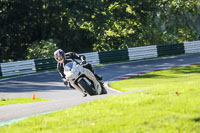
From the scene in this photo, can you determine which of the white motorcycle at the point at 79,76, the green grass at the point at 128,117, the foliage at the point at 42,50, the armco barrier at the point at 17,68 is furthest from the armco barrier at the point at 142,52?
the green grass at the point at 128,117

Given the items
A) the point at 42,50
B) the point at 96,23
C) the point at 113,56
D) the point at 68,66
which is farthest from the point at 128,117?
the point at 96,23

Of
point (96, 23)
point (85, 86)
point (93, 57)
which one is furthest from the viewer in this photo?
point (96, 23)

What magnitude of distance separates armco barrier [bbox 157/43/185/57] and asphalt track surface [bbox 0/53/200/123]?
1414mm

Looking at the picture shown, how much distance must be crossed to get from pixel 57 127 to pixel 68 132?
40 cm

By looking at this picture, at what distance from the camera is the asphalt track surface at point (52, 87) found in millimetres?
8395

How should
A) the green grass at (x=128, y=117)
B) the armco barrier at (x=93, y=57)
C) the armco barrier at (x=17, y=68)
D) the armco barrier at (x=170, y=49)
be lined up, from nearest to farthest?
the green grass at (x=128, y=117)
the armco barrier at (x=17, y=68)
the armco barrier at (x=93, y=57)
the armco barrier at (x=170, y=49)

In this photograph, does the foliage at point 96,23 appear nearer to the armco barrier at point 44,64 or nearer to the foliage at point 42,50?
the foliage at point 42,50

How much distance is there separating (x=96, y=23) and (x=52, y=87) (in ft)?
46.1

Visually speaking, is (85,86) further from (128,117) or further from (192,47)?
(192,47)

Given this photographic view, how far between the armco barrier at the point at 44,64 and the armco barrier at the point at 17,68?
288 mm

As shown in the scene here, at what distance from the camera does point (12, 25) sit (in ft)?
97.5

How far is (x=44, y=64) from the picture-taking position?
76.9 feet

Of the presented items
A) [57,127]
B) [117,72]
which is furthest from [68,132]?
[117,72]

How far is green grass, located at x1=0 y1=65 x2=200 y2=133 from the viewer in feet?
19.9
